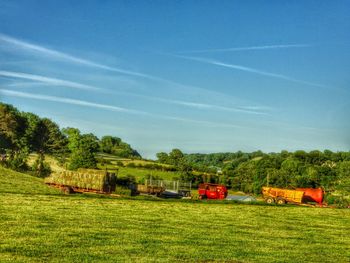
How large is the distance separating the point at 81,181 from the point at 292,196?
24.3 metres

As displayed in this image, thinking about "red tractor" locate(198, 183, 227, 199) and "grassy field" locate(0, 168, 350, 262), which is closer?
"grassy field" locate(0, 168, 350, 262)

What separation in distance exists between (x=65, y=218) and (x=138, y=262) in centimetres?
888

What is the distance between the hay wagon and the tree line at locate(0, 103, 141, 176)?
27.7 meters

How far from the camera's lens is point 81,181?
1823 inches

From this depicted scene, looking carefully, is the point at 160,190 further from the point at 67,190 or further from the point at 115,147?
the point at 115,147

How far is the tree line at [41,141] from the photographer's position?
76688 mm

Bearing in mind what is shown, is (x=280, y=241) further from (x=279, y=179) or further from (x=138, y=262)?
(x=279, y=179)

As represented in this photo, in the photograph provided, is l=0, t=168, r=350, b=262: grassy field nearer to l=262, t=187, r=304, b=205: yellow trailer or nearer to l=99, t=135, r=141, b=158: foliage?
l=262, t=187, r=304, b=205: yellow trailer

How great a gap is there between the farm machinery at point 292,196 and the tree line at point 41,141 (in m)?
32.9

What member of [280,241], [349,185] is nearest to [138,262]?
[280,241]

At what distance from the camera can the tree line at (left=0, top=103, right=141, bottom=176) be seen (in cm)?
7669

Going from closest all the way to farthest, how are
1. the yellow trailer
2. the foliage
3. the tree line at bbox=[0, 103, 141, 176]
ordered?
1. the yellow trailer
2. the tree line at bbox=[0, 103, 141, 176]
3. the foliage

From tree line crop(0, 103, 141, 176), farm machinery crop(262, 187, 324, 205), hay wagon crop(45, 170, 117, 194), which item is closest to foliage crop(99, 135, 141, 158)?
tree line crop(0, 103, 141, 176)

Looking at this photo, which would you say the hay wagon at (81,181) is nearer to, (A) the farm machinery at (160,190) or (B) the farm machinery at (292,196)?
(A) the farm machinery at (160,190)
